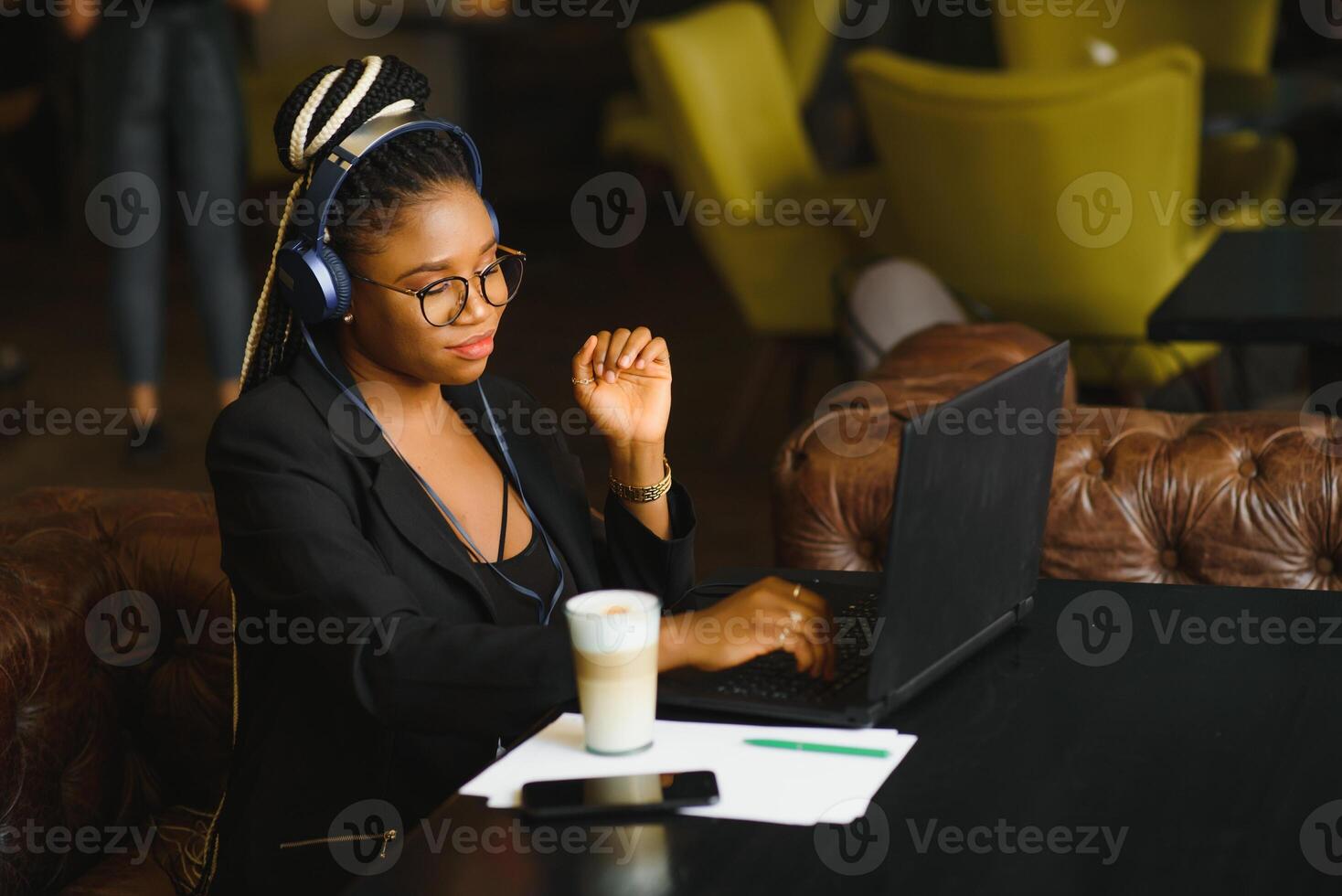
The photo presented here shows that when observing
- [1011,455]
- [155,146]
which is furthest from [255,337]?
[155,146]

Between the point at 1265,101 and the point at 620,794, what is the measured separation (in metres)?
3.66

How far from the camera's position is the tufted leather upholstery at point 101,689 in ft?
5.47

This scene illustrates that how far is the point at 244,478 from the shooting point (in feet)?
4.83

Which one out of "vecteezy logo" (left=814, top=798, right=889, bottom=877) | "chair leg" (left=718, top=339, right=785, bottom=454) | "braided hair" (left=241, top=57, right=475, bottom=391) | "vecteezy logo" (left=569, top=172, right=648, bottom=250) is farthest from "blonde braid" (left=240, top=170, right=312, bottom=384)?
"vecteezy logo" (left=569, top=172, right=648, bottom=250)

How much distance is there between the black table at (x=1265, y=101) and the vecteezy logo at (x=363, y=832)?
3.33 m

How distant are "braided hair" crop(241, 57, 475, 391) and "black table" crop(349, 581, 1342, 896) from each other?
60 cm

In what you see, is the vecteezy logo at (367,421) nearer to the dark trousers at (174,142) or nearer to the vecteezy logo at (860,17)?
the dark trousers at (174,142)

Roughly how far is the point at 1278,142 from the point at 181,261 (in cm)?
454

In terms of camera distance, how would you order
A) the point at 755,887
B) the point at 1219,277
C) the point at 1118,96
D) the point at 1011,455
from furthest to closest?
the point at 1118,96, the point at 1219,277, the point at 1011,455, the point at 755,887

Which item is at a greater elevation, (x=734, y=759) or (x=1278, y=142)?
(x=1278, y=142)

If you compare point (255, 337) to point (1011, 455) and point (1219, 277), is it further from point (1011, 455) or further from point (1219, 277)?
point (1219, 277)

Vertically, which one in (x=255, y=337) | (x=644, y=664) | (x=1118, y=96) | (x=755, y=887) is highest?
(x=1118, y=96)

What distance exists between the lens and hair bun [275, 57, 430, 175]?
154cm

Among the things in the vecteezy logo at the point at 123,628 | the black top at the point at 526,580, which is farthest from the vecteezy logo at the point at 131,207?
the black top at the point at 526,580
